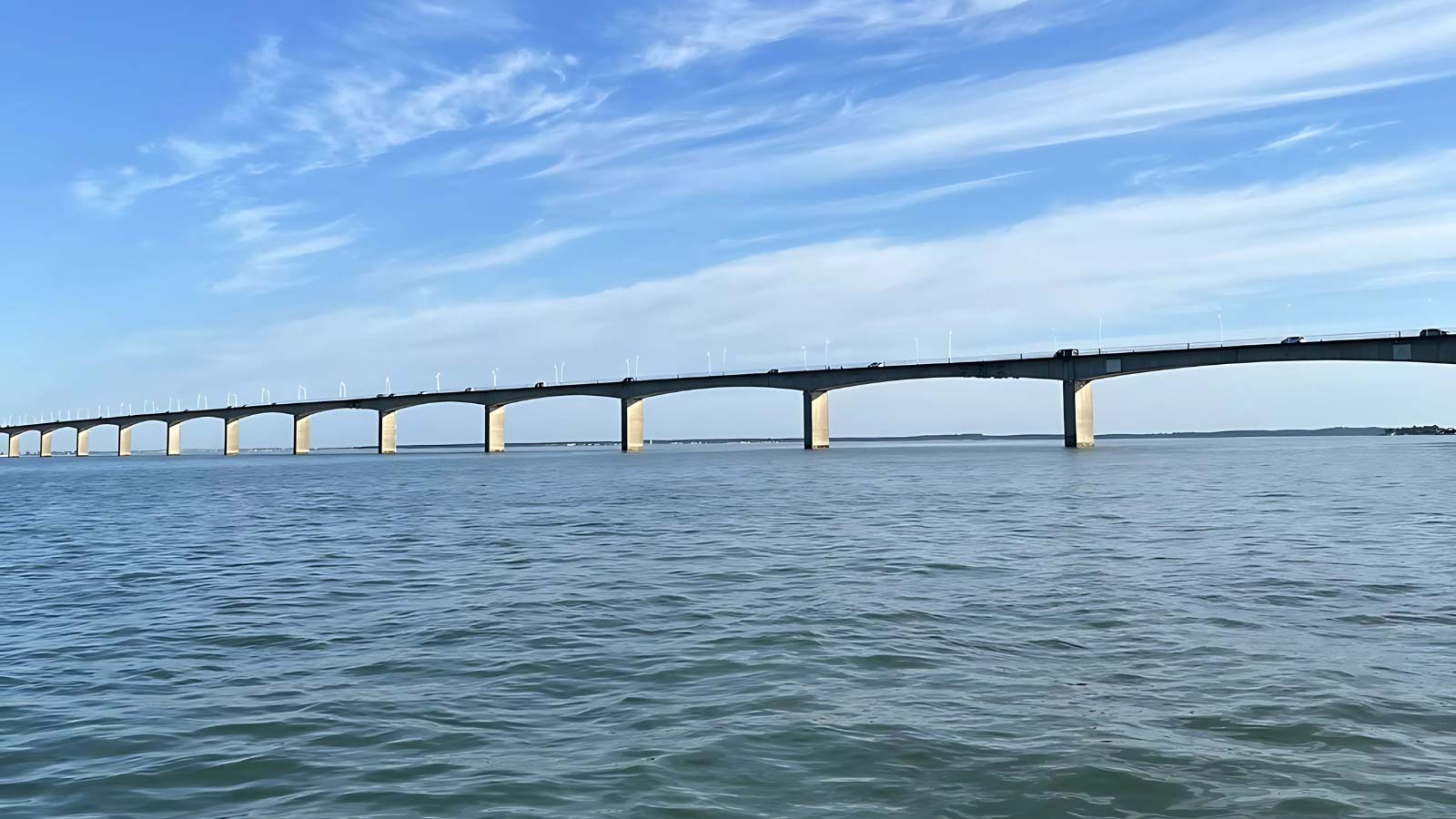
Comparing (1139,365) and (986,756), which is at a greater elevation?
(1139,365)

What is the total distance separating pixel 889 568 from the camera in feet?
59.4

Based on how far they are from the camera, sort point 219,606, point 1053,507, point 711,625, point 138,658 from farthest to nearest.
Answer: point 1053,507 → point 219,606 → point 711,625 → point 138,658

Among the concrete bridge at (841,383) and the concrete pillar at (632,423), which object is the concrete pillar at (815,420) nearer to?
the concrete bridge at (841,383)

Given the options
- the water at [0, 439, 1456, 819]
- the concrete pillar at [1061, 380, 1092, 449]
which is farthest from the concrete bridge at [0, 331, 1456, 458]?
the water at [0, 439, 1456, 819]

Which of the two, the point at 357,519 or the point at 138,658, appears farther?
the point at 357,519

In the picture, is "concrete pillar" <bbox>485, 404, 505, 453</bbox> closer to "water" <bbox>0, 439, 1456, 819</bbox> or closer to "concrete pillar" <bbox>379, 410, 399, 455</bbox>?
"concrete pillar" <bbox>379, 410, 399, 455</bbox>

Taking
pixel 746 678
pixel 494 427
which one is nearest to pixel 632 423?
pixel 494 427

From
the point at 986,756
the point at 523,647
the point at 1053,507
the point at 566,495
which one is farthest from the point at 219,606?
the point at 566,495

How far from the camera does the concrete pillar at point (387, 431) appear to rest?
169m

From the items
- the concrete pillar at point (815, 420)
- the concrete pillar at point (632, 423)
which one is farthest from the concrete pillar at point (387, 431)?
the concrete pillar at point (815, 420)

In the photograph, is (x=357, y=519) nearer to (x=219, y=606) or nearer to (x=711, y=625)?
(x=219, y=606)

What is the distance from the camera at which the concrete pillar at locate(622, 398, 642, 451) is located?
147875 mm

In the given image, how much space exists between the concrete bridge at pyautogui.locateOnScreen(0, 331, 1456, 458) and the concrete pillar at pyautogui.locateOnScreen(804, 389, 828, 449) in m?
0.13

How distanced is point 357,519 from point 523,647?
945 inches
